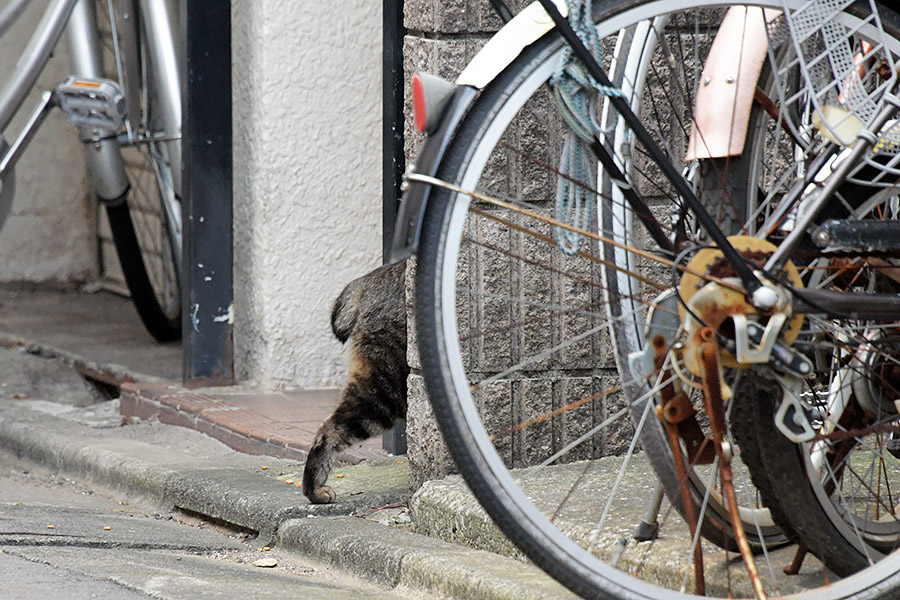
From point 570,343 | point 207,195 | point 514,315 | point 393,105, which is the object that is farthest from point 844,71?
point 207,195

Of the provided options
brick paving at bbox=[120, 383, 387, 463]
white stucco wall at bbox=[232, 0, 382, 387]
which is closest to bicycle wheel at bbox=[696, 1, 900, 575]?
brick paving at bbox=[120, 383, 387, 463]

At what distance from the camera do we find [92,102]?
518 cm

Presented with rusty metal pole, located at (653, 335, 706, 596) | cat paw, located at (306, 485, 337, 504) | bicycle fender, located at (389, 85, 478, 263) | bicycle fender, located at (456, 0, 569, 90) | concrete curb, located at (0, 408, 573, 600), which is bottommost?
concrete curb, located at (0, 408, 573, 600)

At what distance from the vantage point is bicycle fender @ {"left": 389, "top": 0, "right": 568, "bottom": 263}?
1.91 meters

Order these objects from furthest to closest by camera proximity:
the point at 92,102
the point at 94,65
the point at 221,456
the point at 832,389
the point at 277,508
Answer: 1. the point at 94,65
2. the point at 92,102
3. the point at 221,456
4. the point at 277,508
5. the point at 832,389

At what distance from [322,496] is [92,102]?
2268mm

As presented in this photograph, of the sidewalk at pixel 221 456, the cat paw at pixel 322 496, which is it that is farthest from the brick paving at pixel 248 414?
the cat paw at pixel 322 496

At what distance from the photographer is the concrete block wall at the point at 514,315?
10.8 ft

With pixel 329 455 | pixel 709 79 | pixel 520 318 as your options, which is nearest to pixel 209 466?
pixel 329 455

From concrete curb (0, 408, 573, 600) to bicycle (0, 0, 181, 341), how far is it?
41.1 inches

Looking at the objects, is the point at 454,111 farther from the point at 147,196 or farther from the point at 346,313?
the point at 147,196

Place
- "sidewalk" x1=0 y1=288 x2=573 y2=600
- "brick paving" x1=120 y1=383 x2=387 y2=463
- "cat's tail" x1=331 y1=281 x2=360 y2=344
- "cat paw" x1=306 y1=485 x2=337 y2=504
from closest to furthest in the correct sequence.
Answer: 1. "sidewalk" x1=0 y1=288 x2=573 y2=600
2. "cat paw" x1=306 y1=485 x2=337 y2=504
3. "cat's tail" x1=331 y1=281 x2=360 y2=344
4. "brick paving" x1=120 y1=383 x2=387 y2=463

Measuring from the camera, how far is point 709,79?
2229 mm

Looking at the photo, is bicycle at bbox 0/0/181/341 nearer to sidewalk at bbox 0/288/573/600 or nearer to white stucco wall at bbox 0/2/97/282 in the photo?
sidewalk at bbox 0/288/573/600
